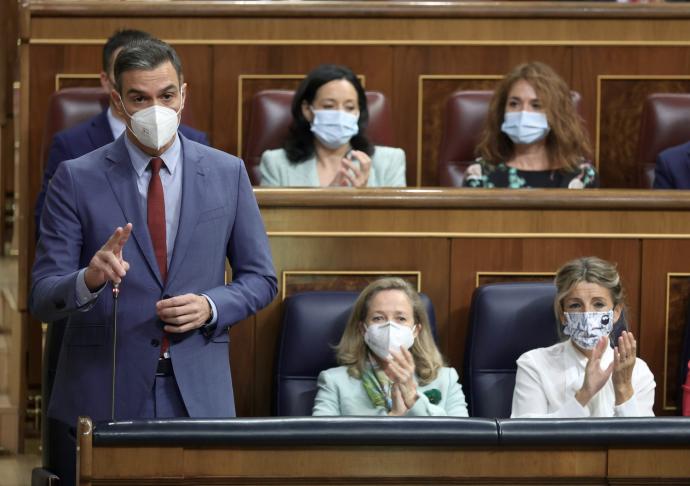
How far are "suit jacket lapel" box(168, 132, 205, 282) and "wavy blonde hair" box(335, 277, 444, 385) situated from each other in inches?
15.4

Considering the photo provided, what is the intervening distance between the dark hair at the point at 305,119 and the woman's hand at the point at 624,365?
2.19ft

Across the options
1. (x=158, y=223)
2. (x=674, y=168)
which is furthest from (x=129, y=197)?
(x=674, y=168)

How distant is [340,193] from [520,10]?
0.82 m

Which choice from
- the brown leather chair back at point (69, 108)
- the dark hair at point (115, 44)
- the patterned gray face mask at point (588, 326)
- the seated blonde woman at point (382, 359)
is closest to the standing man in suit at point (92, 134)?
the dark hair at point (115, 44)

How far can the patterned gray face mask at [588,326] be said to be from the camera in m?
1.71

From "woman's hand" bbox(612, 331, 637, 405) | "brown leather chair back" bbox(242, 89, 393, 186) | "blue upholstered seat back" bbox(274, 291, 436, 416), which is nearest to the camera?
"woman's hand" bbox(612, 331, 637, 405)

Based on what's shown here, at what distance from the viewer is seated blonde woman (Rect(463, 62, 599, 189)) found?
7.14 feet

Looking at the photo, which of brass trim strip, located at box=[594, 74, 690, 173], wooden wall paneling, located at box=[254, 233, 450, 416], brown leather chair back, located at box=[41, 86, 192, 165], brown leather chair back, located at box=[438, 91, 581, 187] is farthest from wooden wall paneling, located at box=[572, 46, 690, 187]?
brown leather chair back, located at box=[41, 86, 192, 165]

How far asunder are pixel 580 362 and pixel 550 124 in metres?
0.58

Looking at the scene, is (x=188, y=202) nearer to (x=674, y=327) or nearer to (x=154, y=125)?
(x=154, y=125)

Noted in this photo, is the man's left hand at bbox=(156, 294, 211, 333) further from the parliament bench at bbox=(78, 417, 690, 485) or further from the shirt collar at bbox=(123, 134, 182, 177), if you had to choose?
the parliament bench at bbox=(78, 417, 690, 485)

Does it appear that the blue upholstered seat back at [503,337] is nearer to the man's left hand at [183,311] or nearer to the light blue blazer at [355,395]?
the light blue blazer at [355,395]

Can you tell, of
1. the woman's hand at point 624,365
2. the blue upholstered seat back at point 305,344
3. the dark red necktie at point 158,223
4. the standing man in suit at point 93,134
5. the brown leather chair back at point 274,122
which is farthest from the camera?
the brown leather chair back at point 274,122

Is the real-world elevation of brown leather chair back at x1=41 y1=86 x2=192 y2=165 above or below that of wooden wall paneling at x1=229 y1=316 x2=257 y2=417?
above
